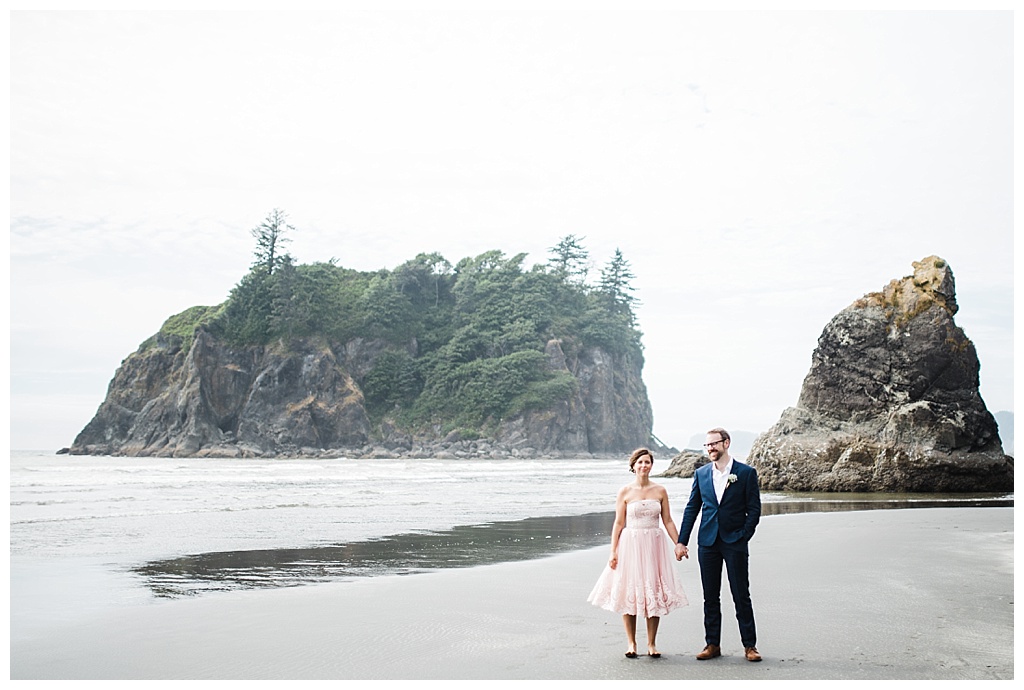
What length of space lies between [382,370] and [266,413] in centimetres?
1489

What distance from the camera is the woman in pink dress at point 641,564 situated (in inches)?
236

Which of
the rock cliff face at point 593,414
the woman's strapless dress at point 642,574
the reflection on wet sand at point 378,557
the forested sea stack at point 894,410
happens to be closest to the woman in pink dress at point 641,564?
the woman's strapless dress at point 642,574

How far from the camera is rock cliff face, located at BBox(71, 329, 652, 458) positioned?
88000mm

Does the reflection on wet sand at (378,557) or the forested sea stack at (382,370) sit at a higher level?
the forested sea stack at (382,370)

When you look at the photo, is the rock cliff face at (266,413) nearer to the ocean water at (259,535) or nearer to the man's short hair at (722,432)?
the ocean water at (259,535)

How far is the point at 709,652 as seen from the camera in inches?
236

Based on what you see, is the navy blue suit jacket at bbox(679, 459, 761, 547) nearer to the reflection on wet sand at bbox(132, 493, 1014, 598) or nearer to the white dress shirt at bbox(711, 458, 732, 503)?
the white dress shirt at bbox(711, 458, 732, 503)

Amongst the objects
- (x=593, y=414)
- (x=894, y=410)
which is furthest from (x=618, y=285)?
(x=894, y=410)

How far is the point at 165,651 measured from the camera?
20.2ft

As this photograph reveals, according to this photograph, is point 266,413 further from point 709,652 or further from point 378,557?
point 709,652

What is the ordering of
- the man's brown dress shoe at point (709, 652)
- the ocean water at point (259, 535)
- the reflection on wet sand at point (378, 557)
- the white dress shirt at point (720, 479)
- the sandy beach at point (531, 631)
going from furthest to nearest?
the reflection on wet sand at point (378, 557) → the ocean water at point (259, 535) → the white dress shirt at point (720, 479) → the man's brown dress shoe at point (709, 652) → the sandy beach at point (531, 631)

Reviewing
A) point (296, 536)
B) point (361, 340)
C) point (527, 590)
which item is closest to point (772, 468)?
point (296, 536)

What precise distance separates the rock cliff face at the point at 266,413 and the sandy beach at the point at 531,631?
80.0 meters

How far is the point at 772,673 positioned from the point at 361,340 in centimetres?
9865
